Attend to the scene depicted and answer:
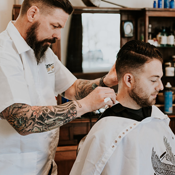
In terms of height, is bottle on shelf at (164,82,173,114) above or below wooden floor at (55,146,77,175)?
above

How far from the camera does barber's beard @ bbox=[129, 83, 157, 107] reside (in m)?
1.33

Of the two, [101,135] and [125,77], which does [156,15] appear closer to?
[125,77]

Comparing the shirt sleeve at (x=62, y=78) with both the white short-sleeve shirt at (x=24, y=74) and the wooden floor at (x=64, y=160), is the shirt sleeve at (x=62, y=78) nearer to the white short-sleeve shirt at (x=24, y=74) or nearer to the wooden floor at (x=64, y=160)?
the white short-sleeve shirt at (x=24, y=74)

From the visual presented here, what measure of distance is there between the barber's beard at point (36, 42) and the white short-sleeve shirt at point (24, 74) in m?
0.03

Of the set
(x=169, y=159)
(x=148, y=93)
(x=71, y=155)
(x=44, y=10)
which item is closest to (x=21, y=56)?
(x=44, y=10)

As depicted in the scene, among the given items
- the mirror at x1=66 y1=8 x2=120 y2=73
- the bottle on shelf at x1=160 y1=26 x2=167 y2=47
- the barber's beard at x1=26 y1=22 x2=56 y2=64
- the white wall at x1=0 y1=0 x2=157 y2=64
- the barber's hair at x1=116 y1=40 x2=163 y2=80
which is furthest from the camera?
the bottle on shelf at x1=160 y1=26 x2=167 y2=47

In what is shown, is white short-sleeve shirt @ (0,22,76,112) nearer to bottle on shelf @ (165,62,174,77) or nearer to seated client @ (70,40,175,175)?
seated client @ (70,40,175,175)

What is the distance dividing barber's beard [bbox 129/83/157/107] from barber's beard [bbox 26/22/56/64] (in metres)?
0.66

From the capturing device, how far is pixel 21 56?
139 centimetres

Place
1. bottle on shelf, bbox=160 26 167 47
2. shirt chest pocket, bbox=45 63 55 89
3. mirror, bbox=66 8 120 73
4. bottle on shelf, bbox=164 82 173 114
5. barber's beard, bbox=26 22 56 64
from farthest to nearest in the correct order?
1. bottle on shelf, bbox=160 26 167 47
2. mirror, bbox=66 8 120 73
3. bottle on shelf, bbox=164 82 173 114
4. shirt chest pocket, bbox=45 63 55 89
5. barber's beard, bbox=26 22 56 64

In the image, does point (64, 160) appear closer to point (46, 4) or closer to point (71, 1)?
point (46, 4)

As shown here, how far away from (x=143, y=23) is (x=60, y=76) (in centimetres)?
189

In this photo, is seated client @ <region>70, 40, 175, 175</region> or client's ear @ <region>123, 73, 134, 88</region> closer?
seated client @ <region>70, 40, 175, 175</region>

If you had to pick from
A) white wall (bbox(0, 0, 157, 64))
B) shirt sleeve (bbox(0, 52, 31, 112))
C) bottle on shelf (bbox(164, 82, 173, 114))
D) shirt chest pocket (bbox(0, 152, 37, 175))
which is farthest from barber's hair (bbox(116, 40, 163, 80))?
white wall (bbox(0, 0, 157, 64))
